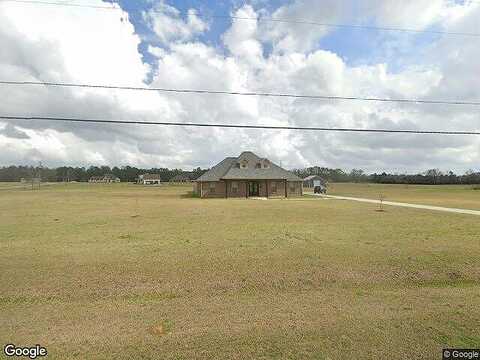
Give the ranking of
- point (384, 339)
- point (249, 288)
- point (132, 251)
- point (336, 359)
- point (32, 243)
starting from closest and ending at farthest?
1. point (336, 359)
2. point (384, 339)
3. point (249, 288)
4. point (132, 251)
5. point (32, 243)

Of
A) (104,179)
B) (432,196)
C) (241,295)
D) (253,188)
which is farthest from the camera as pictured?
(104,179)

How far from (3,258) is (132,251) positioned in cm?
389

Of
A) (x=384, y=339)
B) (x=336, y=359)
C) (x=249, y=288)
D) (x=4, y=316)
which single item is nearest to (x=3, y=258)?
(x=4, y=316)

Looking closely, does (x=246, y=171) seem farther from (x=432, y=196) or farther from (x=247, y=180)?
(x=432, y=196)

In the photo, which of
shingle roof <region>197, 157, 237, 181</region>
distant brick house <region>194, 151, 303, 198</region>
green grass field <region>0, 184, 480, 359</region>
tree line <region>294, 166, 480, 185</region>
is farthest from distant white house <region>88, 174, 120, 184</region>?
green grass field <region>0, 184, 480, 359</region>

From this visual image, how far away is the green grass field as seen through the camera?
16.4 feet

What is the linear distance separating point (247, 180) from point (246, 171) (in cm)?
146

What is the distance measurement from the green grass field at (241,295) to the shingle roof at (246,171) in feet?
103

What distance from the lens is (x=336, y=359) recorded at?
181 inches

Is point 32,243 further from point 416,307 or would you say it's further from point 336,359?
point 416,307

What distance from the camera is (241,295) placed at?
7078mm

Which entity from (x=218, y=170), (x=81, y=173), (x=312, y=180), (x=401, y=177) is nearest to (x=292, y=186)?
(x=218, y=170)

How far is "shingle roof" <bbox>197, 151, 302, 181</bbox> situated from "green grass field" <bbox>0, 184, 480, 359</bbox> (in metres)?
31.5

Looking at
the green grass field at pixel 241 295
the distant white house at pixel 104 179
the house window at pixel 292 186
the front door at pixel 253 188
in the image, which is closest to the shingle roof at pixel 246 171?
the house window at pixel 292 186
